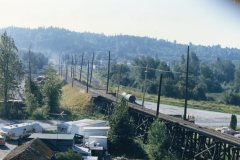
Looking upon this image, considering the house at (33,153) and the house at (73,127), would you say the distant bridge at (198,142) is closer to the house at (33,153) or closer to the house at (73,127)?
the house at (73,127)

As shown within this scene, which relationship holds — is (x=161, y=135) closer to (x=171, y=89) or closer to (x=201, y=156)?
(x=201, y=156)

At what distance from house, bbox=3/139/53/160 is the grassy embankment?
1950 centimetres

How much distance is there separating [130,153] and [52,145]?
6304 mm

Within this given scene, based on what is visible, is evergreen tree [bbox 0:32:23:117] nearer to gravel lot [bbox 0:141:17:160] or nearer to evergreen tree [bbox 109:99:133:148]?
gravel lot [bbox 0:141:17:160]

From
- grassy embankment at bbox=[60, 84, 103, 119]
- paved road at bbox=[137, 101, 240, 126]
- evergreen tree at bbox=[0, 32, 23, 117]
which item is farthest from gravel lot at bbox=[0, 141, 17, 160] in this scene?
paved road at bbox=[137, 101, 240, 126]

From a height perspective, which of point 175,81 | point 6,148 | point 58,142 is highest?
point 175,81

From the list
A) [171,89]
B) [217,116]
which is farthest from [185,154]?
[171,89]

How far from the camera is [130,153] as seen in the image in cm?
2941

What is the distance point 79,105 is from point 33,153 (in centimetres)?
2753

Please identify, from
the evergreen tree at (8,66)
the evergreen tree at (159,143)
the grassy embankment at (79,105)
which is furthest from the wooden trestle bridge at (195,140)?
the evergreen tree at (8,66)

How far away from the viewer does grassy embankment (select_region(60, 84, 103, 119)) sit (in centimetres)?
4513

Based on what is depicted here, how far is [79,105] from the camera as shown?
4988 cm

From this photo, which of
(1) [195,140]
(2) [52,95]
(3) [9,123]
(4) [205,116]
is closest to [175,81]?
(4) [205,116]

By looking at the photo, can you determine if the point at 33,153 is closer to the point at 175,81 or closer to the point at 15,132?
the point at 15,132
